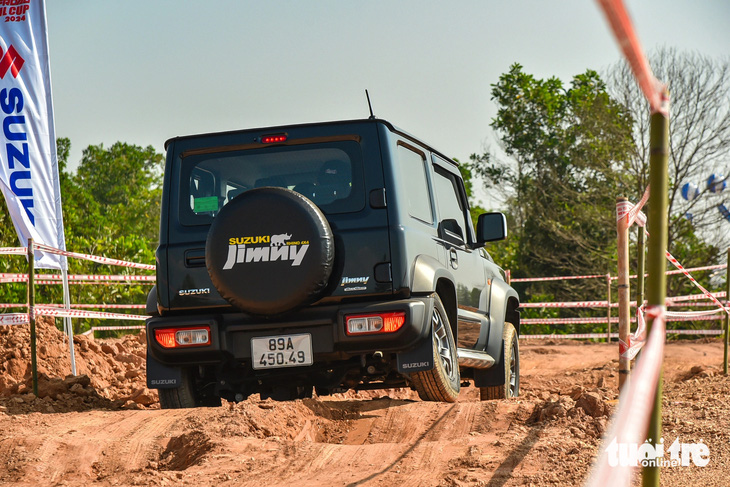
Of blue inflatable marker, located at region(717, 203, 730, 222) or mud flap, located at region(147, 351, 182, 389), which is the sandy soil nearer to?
mud flap, located at region(147, 351, 182, 389)

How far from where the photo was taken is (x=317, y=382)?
6004 mm

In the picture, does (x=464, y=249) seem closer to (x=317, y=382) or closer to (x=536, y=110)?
(x=317, y=382)

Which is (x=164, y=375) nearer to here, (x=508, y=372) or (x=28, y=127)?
(x=508, y=372)

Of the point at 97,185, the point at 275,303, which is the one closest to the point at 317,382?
the point at 275,303

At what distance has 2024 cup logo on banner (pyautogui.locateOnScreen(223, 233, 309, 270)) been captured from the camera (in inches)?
202

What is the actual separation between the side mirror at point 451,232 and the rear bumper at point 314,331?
89 cm

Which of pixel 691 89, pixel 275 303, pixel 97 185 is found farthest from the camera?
pixel 97 185

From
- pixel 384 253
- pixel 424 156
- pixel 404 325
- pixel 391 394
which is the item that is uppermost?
pixel 424 156

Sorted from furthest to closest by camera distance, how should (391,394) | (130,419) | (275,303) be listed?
1. (391,394)
2. (130,419)
3. (275,303)

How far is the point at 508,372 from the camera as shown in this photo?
7.47m

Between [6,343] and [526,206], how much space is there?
1876 cm

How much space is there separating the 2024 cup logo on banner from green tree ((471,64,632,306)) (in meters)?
18.4

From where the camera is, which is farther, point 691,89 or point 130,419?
point 691,89

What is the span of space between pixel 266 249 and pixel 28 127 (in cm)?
545
